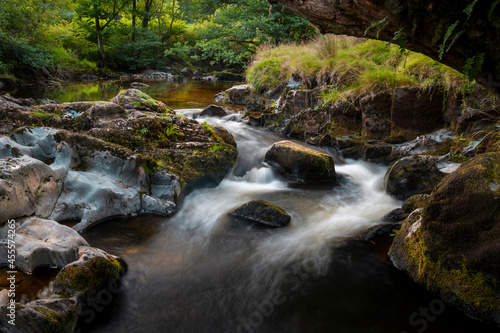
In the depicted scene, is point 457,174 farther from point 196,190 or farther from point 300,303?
point 196,190

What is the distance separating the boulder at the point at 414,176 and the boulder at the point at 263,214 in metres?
2.31

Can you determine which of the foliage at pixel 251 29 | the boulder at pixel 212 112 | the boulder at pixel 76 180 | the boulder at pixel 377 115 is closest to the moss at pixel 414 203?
the boulder at pixel 377 115

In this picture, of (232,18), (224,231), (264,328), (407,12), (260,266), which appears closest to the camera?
(407,12)

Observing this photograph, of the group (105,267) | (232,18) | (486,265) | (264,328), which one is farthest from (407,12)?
(232,18)

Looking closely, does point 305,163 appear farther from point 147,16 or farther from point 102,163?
point 147,16

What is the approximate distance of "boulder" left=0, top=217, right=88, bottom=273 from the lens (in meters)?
2.95

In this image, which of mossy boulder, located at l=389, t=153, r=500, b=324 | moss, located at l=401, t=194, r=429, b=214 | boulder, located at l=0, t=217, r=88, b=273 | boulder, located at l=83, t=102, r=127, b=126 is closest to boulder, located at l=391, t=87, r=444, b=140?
moss, located at l=401, t=194, r=429, b=214

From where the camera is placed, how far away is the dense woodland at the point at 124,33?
15961mm

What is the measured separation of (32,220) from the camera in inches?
134

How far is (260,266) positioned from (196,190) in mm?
2333

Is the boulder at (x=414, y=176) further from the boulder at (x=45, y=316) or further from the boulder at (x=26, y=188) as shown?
the boulder at (x=26, y=188)

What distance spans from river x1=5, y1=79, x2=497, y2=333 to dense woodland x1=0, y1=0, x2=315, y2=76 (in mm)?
Result: 9810

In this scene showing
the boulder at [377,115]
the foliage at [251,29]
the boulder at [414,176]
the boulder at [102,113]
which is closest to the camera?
the boulder at [414,176]

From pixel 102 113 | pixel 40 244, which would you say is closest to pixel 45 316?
pixel 40 244
